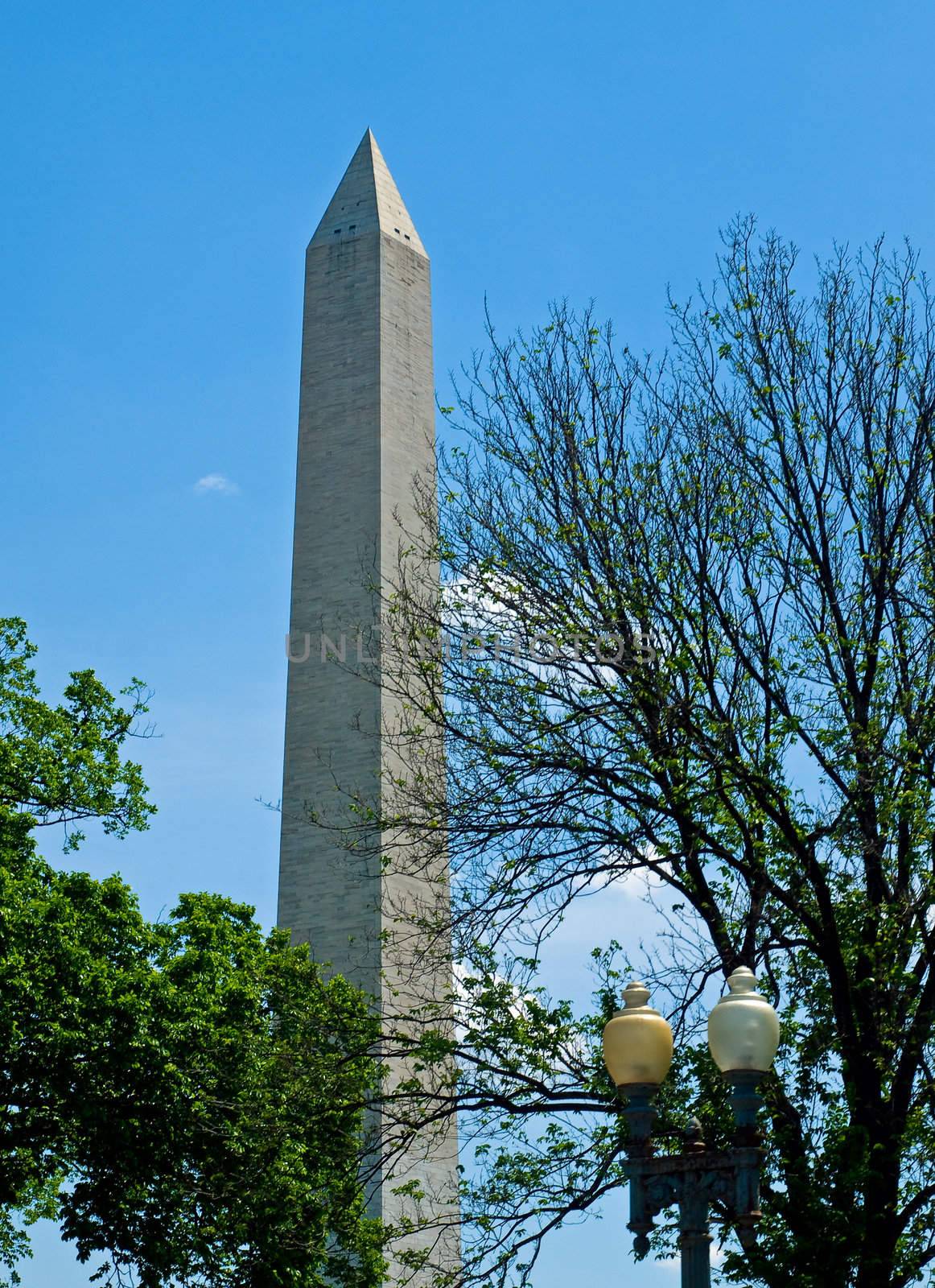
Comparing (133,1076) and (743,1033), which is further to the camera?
(133,1076)

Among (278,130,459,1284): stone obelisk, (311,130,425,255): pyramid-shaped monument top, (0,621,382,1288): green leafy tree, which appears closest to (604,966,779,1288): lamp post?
(0,621,382,1288): green leafy tree

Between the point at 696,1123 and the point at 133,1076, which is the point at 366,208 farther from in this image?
the point at 696,1123

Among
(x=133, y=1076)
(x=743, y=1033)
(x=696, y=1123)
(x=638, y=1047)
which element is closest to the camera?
(x=743, y=1033)

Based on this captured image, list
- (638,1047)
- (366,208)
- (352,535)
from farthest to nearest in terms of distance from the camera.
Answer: (366,208)
(352,535)
(638,1047)

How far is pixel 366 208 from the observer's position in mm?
40938

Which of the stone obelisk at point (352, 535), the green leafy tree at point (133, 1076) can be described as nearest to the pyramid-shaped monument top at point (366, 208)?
the stone obelisk at point (352, 535)

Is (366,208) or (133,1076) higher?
(366,208)

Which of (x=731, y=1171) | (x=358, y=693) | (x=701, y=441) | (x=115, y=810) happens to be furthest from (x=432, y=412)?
(x=731, y=1171)

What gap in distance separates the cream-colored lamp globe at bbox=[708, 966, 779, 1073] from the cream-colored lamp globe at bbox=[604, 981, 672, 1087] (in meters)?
0.30

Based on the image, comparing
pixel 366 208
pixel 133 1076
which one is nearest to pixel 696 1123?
pixel 133 1076

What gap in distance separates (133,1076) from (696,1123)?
594 inches

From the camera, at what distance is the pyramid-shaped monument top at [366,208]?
133 feet

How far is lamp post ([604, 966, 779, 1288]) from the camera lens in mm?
9352

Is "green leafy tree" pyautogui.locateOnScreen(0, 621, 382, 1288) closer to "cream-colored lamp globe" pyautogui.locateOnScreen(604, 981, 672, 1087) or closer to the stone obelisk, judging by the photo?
the stone obelisk
